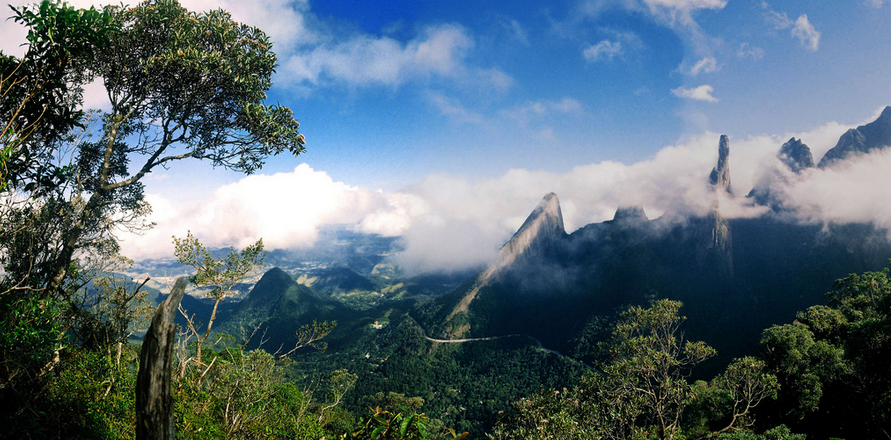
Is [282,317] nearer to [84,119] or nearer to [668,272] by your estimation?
[668,272]

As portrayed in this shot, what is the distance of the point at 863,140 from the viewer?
100 meters

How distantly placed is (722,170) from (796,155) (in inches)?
913

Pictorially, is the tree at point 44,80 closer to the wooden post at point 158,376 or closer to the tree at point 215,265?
the tree at point 215,265

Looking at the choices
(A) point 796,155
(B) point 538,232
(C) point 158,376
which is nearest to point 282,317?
(B) point 538,232

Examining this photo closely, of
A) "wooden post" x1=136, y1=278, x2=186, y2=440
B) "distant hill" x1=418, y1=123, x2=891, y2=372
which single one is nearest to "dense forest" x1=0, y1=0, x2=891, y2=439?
"wooden post" x1=136, y1=278, x2=186, y2=440

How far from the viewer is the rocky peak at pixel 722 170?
11319 cm

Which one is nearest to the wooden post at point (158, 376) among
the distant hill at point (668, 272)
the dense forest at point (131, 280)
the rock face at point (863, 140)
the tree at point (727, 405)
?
the dense forest at point (131, 280)

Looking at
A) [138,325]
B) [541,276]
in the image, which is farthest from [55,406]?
[541,276]

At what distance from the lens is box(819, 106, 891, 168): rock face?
318ft

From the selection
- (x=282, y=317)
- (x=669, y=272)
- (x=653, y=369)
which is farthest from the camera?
(x=282, y=317)

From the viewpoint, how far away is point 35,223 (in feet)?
28.7

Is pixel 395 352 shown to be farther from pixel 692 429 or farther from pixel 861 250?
pixel 861 250

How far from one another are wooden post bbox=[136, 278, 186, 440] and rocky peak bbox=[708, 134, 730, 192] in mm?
147542

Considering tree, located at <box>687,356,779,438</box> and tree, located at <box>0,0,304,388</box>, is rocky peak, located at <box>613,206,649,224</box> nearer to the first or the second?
tree, located at <box>687,356,779,438</box>
